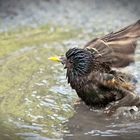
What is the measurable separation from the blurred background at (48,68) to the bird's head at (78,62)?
0.47 meters

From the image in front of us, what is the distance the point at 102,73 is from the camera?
5598 mm

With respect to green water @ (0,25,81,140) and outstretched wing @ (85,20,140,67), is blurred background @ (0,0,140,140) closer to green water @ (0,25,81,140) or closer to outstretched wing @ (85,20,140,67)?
green water @ (0,25,81,140)

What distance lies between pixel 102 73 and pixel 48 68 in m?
1.53

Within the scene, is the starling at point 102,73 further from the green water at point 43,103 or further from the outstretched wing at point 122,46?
the green water at point 43,103

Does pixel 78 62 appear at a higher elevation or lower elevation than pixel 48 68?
lower

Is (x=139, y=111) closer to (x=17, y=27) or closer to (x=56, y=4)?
(x=17, y=27)

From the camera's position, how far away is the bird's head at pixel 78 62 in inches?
220

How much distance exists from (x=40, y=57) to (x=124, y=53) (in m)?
1.91

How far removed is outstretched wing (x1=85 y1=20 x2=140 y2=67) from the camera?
5.76 m

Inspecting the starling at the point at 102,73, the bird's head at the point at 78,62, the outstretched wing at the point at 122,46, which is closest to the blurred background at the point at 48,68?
the starling at the point at 102,73

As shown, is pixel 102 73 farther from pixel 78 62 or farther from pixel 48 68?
pixel 48 68

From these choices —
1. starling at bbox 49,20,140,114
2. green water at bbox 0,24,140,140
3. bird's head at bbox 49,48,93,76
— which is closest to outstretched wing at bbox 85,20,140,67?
starling at bbox 49,20,140,114

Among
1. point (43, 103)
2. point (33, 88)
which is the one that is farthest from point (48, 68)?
point (43, 103)

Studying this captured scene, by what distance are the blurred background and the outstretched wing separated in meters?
0.58
